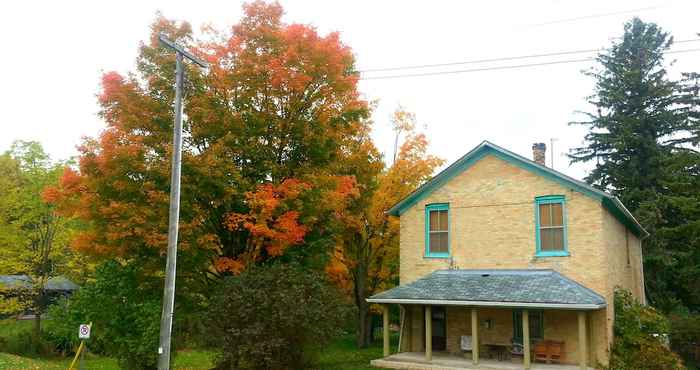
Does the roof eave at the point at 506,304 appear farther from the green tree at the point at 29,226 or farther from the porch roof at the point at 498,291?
the green tree at the point at 29,226

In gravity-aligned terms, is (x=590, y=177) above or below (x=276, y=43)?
below

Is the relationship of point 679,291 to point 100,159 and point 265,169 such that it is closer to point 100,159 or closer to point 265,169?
point 265,169

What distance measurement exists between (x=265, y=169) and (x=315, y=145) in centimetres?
217

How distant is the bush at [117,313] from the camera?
59.0ft

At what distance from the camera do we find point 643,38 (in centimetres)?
3831

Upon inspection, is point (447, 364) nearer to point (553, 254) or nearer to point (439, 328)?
point (439, 328)

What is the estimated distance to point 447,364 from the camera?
741 inches

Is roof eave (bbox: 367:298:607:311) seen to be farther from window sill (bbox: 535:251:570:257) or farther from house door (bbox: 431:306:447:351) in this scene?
house door (bbox: 431:306:447:351)

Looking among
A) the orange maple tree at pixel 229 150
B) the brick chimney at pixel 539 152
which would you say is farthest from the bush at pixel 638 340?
the orange maple tree at pixel 229 150

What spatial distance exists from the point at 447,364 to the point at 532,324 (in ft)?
11.7

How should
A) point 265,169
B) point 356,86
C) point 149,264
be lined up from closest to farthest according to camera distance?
point 149,264
point 265,169
point 356,86

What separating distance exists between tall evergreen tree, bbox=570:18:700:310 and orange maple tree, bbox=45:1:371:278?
2056 cm

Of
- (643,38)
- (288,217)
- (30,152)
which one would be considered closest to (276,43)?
(288,217)

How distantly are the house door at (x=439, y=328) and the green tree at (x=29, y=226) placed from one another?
23.9 metres
